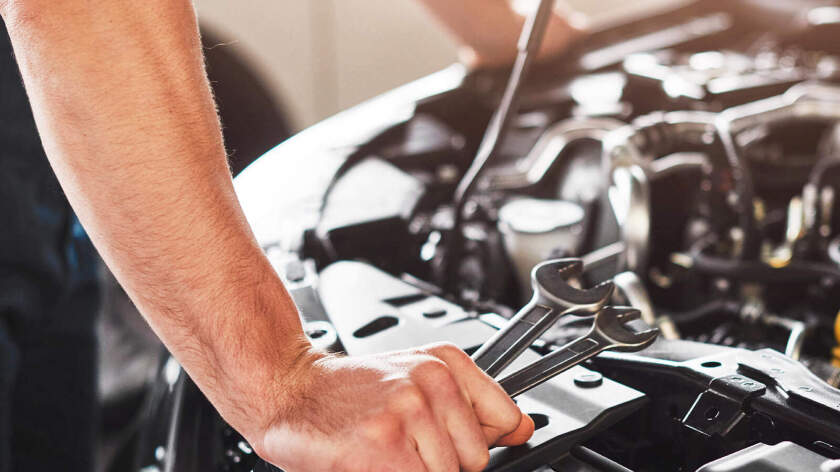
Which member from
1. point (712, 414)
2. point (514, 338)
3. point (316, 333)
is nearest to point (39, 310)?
point (316, 333)

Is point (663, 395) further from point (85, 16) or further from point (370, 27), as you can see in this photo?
point (370, 27)

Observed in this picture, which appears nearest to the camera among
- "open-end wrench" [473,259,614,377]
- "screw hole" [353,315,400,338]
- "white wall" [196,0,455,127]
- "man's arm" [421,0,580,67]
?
"open-end wrench" [473,259,614,377]

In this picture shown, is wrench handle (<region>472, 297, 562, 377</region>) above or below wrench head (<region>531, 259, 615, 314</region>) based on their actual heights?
below

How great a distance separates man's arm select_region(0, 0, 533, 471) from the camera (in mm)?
448

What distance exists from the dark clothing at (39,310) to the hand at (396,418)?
1.89 feet

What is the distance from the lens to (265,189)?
2.88 feet

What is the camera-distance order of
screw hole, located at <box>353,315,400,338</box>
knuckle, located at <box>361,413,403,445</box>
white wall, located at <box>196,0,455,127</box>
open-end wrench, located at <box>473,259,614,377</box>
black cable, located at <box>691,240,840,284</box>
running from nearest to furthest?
knuckle, located at <box>361,413,403,445</box>
open-end wrench, located at <box>473,259,614,377</box>
screw hole, located at <box>353,315,400,338</box>
black cable, located at <box>691,240,840,284</box>
white wall, located at <box>196,0,455,127</box>

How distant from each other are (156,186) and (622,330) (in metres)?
0.30

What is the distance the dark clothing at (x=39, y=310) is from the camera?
0.89m

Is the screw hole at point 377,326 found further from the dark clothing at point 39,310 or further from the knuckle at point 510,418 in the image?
the dark clothing at point 39,310

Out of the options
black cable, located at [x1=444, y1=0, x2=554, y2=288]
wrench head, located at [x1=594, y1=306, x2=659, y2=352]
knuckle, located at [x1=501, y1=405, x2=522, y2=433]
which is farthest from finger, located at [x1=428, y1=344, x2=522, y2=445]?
black cable, located at [x1=444, y1=0, x2=554, y2=288]

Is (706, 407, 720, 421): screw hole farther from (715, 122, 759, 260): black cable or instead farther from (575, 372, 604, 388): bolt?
(715, 122, 759, 260): black cable

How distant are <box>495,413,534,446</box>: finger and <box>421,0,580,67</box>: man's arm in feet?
2.65

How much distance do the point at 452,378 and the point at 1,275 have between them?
65cm
